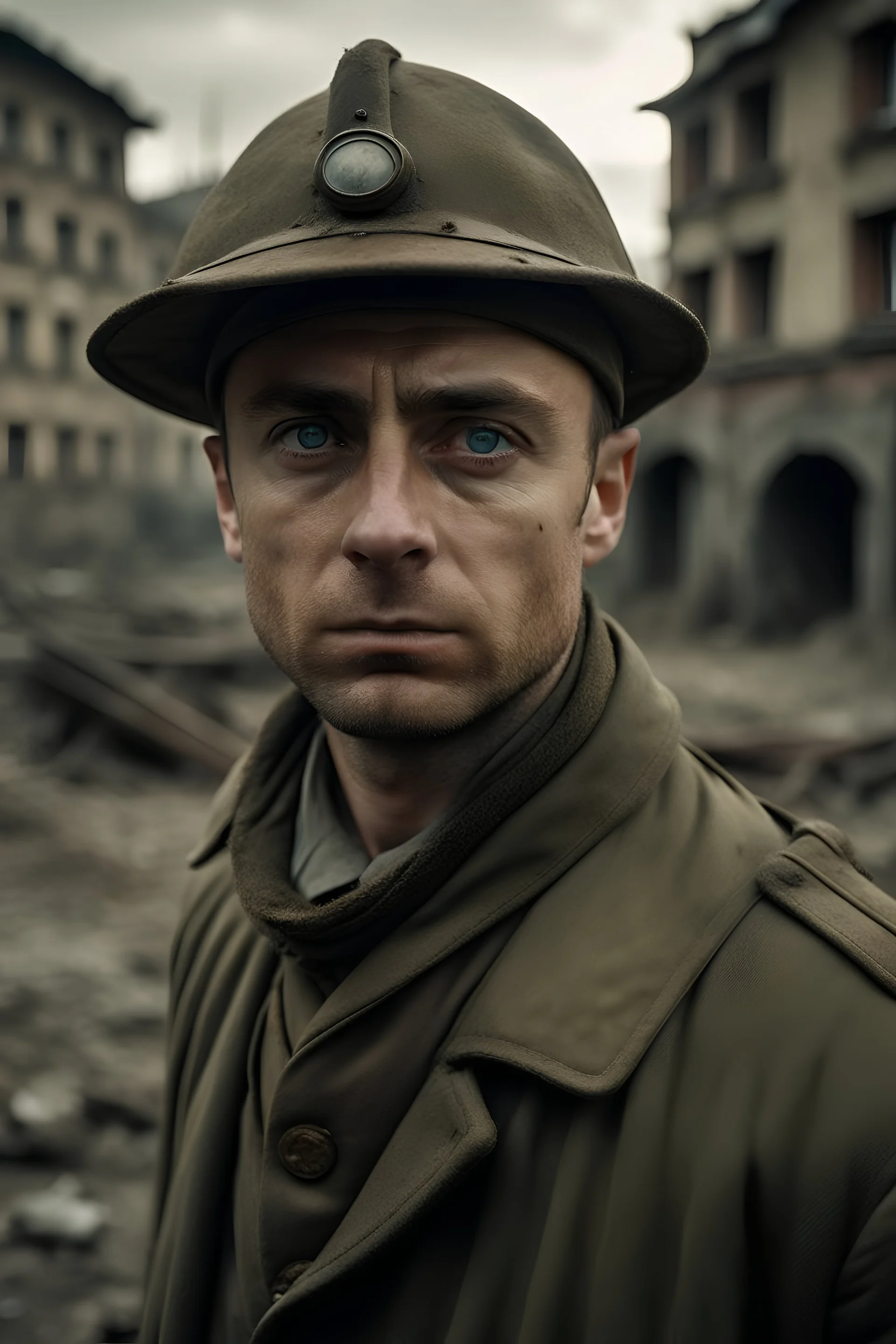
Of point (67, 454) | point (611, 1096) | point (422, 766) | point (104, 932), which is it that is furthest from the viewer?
point (67, 454)

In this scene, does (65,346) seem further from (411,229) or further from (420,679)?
(420,679)

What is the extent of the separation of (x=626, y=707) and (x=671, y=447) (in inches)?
645

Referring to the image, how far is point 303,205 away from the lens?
4.92 feet

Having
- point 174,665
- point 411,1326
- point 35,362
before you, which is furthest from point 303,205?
point 35,362

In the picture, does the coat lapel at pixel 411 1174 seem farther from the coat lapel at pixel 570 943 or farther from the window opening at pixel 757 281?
the window opening at pixel 757 281

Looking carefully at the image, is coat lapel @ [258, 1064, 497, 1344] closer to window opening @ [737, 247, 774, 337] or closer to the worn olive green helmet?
the worn olive green helmet

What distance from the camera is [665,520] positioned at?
1812 cm

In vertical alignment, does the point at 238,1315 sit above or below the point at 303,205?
below

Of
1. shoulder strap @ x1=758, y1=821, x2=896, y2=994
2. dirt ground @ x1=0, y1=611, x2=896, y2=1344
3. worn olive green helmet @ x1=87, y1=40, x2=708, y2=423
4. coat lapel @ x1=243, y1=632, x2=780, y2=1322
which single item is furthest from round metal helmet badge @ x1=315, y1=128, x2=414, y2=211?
dirt ground @ x1=0, y1=611, x2=896, y2=1344

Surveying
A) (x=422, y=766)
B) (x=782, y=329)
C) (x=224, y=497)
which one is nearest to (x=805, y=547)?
(x=782, y=329)

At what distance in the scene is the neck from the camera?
62.5 inches

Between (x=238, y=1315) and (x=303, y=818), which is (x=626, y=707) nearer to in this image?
(x=303, y=818)

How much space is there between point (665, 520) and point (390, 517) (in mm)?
17363

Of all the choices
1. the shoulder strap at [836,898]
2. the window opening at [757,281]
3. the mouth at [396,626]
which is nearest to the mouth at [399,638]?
the mouth at [396,626]
